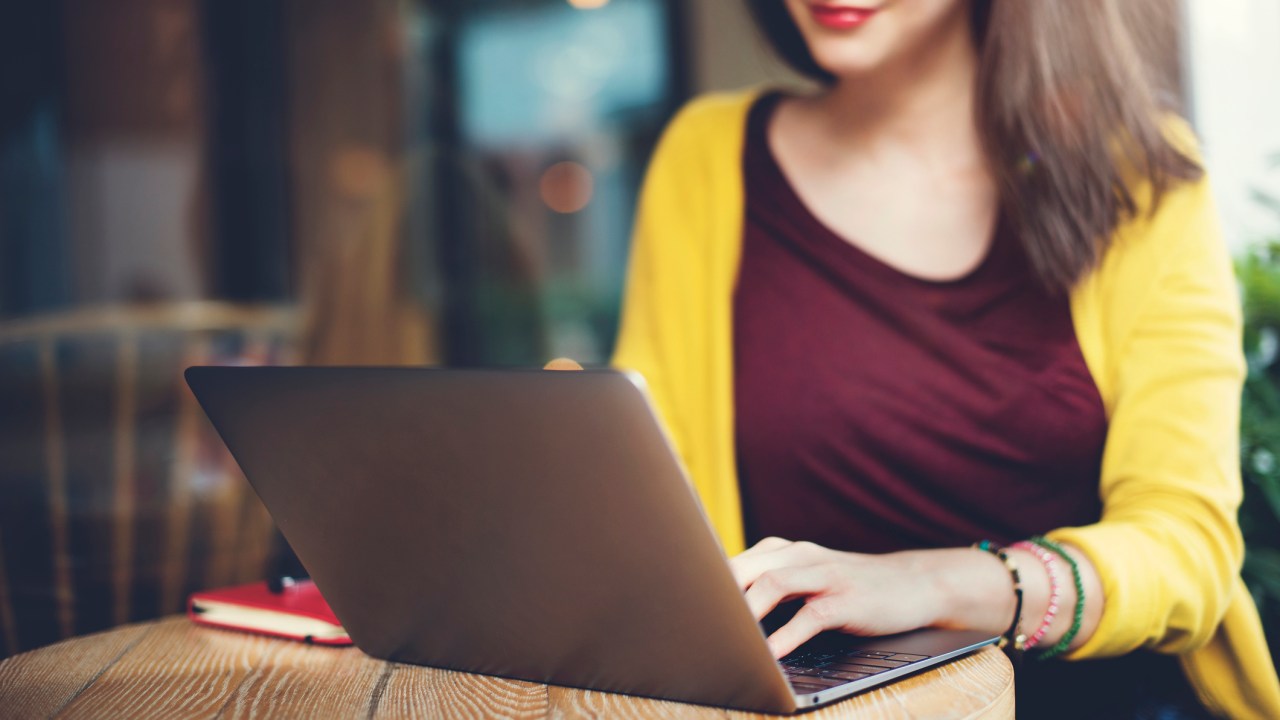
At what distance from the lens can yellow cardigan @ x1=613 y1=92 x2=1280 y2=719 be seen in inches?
36.9

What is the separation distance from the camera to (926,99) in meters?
1.28

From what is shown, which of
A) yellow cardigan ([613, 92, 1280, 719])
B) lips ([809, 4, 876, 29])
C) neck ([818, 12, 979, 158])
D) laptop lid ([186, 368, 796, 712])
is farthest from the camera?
neck ([818, 12, 979, 158])

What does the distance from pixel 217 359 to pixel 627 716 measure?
7.60ft

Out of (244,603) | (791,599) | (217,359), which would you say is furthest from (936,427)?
(217,359)

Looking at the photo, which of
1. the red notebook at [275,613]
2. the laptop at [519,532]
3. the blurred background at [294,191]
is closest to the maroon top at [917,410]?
the laptop at [519,532]

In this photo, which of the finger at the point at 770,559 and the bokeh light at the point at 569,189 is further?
the bokeh light at the point at 569,189

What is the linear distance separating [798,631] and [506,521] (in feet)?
0.68

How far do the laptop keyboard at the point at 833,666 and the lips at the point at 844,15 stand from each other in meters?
0.64

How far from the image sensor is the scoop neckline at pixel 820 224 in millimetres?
1176

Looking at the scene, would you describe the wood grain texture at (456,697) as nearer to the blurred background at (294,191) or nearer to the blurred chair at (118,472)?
the blurred chair at (118,472)

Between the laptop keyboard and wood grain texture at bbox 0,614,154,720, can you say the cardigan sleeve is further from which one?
wood grain texture at bbox 0,614,154,720

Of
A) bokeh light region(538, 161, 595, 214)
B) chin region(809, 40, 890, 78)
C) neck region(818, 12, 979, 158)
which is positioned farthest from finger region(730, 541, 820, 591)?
bokeh light region(538, 161, 595, 214)

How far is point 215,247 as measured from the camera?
11.1 ft

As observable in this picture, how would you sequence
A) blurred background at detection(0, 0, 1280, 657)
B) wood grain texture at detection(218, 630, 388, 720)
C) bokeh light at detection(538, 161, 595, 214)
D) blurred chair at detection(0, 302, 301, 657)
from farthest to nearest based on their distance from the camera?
bokeh light at detection(538, 161, 595, 214), blurred background at detection(0, 0, 1280, 657), blurred chair at detection(0, 302, 301, 657), wood grain texture at detection(218, 630, 388, 720)
